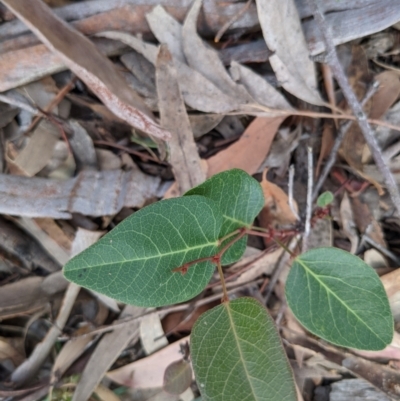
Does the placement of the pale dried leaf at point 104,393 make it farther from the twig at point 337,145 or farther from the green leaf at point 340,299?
the twig at point 337,145

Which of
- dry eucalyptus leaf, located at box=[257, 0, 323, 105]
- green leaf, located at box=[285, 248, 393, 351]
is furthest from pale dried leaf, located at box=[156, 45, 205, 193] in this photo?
green leaf, located at box=[285, 248, 393, 351]

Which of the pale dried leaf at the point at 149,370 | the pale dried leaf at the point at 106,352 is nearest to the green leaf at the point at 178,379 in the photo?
the pale dried leaf at the point at 149,370

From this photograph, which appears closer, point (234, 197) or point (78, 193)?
point (234, 197)

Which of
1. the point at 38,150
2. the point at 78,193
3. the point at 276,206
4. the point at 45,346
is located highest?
the point at 38,150

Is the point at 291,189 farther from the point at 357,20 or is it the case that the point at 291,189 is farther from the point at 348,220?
the point at 357,20

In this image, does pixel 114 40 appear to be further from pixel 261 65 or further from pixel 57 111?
pixel 261 65

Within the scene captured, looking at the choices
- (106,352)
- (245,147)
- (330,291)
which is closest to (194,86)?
(245,147)
